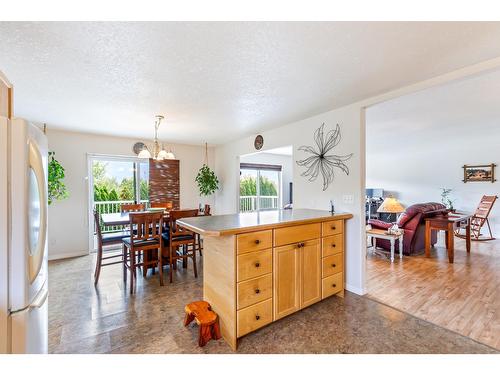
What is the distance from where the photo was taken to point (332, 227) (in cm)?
254

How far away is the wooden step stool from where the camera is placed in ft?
6.04

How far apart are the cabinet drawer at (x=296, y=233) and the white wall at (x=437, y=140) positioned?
76.3 inches

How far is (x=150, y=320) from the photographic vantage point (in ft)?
7.24

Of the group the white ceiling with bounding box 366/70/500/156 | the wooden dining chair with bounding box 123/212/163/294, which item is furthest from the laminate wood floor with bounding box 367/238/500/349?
the wooden dining chair with bounding box 123/212/163/294

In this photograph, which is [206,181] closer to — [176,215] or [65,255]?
[176,215]

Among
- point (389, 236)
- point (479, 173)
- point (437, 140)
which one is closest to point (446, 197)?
point (479, 173)

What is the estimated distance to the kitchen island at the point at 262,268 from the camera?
1823 mm

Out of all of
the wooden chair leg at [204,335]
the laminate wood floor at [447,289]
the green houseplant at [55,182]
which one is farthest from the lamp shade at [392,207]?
the green houseplant at [55,182]

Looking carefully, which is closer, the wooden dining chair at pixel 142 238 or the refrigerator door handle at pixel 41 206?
the refrigerator door handle at pixel 41 206

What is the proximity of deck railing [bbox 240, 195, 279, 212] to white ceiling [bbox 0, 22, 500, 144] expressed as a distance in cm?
422

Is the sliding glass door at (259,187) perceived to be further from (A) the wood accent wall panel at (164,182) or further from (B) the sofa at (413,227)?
(B) the sofa at (413,227)

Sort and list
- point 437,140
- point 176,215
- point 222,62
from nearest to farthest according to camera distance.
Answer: point 222,62 → point 176,215 → point 437,140

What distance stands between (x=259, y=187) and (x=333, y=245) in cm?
478

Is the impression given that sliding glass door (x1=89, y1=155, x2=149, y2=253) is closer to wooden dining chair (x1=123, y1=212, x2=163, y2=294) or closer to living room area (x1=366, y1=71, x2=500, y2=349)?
wooden dining chair (x1=123, y1=212, x2=163, y2=294)
